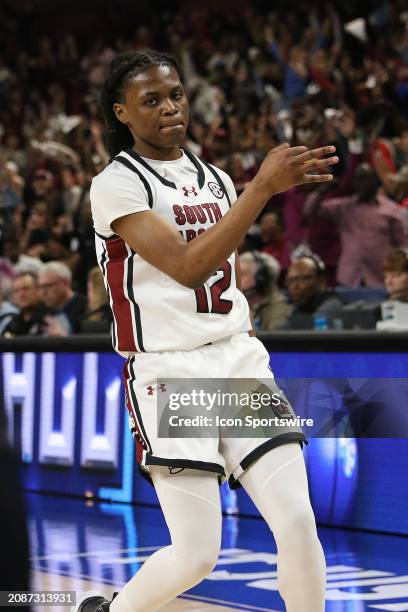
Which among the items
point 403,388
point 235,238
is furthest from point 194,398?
point 403,388

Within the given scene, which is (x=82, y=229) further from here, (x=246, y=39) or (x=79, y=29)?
(x=79, y=29)

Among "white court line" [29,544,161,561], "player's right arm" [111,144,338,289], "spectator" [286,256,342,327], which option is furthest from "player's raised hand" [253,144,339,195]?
"spectator" [286,256,342,327]

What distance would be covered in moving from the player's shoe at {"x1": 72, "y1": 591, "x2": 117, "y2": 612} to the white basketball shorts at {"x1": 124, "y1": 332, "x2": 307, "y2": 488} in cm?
46

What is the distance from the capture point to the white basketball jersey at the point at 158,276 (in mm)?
3781

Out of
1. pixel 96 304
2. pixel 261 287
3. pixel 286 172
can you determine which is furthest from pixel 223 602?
pixel 96 304

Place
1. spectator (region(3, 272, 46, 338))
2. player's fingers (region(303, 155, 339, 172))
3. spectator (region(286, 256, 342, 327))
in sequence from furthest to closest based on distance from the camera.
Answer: spectator (region(3, 272, 46, 338)) → spectator (region(286, 256, 342, 327)) → player's fingers (region(303, 155, 339, 172))

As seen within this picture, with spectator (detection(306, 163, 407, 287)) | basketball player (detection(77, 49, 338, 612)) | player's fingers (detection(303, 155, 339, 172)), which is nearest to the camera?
player's fingers (detection(303, 155, 339, 172))

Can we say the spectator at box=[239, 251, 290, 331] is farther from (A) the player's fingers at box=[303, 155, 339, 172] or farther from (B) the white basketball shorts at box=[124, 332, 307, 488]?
(A) the player's fingers at box=[303, 155, 339, 172]

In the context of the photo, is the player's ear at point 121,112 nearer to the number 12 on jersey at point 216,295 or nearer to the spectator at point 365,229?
the number 12 on jersey at point 216,295

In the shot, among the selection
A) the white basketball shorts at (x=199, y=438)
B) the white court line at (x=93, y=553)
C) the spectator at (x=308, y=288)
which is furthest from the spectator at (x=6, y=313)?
the white basketball shorts at (x=199, y=438)

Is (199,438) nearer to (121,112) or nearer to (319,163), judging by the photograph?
(319,163)

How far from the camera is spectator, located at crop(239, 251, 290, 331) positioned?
27.9 ft

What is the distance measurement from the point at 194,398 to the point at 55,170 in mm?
11488

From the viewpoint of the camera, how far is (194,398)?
150 inches
